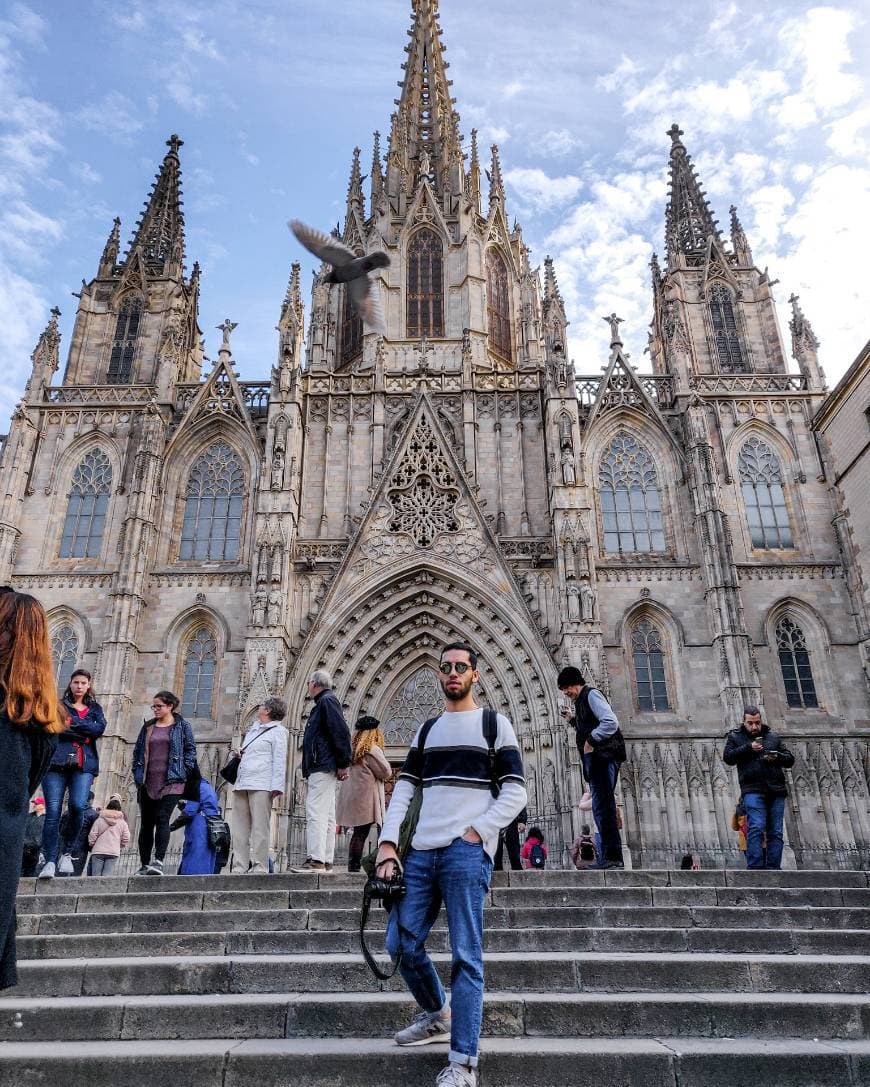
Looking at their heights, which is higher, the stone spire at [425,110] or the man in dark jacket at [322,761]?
the stone spire at [425,110]

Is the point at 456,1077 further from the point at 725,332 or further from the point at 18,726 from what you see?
the point at 725,332

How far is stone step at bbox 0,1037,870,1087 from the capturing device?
3920 millimetres

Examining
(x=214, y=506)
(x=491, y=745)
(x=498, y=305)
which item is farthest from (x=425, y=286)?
(x=491, y=745)

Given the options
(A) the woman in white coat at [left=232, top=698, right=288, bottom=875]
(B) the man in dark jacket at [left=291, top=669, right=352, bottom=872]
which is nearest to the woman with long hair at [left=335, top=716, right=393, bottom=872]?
(B) the man in dark jacket at [left=291, top=669, right=352, bottom=872]

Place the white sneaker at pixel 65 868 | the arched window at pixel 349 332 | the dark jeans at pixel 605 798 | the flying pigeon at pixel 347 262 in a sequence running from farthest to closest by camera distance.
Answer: the arched window at pixel 349 332, the flying pigeon at pixel 347 262, the white sneaker at pixel 65 868, the dark jeans at pixel 605 798

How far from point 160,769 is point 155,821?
730 millimetres

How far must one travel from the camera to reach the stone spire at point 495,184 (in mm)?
31719

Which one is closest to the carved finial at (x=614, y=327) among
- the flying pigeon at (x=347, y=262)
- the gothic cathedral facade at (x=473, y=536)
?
the gothic cathedral facade at (x=473, y=536)

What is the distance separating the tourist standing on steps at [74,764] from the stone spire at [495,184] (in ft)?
90.9

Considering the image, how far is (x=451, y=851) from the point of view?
3.97 m

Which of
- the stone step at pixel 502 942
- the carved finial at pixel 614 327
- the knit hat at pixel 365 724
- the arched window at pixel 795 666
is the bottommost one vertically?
the stone step at pixel 502 942

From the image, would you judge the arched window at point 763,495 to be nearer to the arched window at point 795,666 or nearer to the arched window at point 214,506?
the arched window at point 795,666

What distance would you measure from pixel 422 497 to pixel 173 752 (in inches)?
569

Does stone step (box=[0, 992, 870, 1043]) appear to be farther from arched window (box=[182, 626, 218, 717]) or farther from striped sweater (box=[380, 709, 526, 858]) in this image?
arched window (box=[182, 626, 218, 717])
